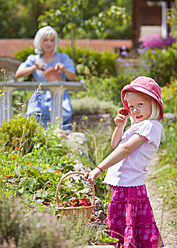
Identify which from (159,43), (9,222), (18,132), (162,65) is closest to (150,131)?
(9,222)

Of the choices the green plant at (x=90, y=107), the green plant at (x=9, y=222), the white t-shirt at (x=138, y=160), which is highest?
the green plant at (x=90, y=107)

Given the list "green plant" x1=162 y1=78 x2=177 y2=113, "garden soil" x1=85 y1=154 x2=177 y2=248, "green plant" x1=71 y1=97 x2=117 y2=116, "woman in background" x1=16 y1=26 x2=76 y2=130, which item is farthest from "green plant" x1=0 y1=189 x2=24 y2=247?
"green plant" x1=162 y1=78 x2=177 y2=113

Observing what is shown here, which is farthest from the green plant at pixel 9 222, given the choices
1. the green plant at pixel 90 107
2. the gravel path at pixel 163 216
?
the green plant at pixel 90 107

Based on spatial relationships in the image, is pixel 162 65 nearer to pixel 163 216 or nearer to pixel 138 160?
→ pixel 163 216

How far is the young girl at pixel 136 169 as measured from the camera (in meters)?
2.20

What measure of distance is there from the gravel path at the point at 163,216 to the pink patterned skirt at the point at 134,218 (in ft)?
0.85

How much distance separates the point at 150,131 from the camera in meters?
2.20

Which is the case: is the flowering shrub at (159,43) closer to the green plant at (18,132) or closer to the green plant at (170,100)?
the green plant at (170,100)

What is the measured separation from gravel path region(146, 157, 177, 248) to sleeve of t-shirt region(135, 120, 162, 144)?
2.05ft

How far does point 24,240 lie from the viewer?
153cm

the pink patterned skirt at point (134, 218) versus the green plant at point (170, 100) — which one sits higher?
the green plant at point (170, 100)

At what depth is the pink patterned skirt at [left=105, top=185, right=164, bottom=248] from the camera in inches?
86.8

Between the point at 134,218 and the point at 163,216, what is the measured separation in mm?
1433

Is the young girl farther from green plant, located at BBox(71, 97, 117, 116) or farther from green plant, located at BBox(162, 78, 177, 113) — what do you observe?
green plant, located at BBox(162, 78, 177, 113)
